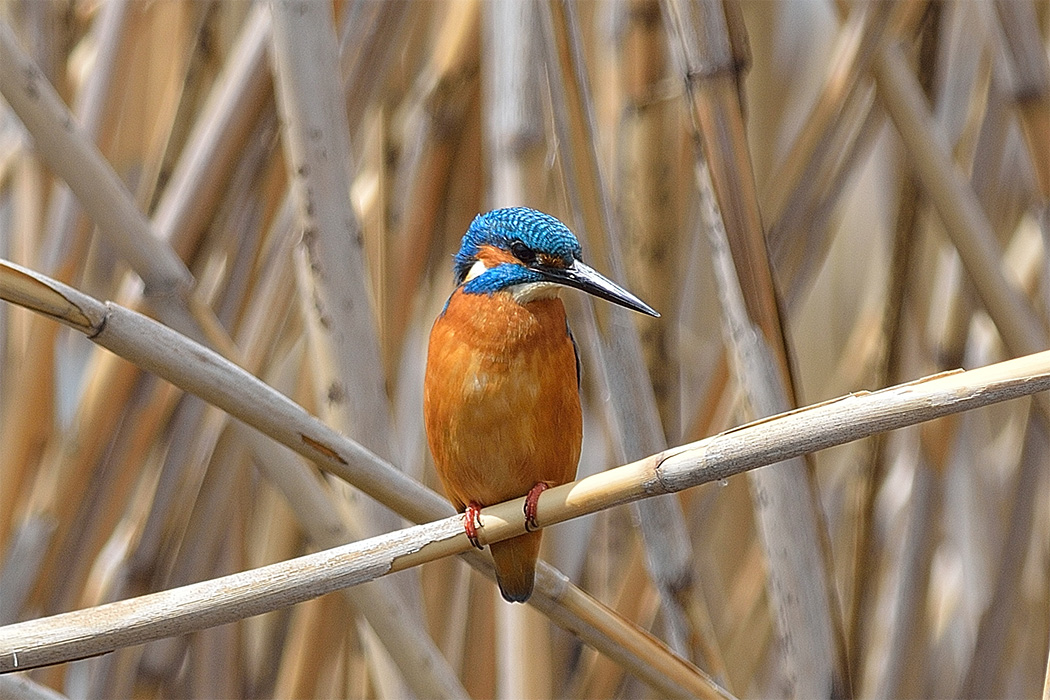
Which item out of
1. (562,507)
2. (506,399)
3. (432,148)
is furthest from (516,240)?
(432,148)

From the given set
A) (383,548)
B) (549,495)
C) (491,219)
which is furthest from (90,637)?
(491,219)

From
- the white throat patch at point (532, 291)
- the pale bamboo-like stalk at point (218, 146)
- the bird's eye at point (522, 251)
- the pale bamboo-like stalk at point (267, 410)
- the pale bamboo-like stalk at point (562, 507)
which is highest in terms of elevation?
the pale bamboo-like stalk at point (218, 146)

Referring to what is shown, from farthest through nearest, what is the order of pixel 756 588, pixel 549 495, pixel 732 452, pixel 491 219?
pixel 756 588 → pixel 491 219 → pixel 549 495 → pixel 732 452

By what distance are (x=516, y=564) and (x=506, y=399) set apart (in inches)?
4.7

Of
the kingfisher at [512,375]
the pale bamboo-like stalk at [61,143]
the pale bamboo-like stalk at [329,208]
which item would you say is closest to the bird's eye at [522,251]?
the kingfisher at [512,375]

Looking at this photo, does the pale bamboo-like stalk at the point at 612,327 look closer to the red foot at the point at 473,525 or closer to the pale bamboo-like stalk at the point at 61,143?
the red foot at the point at 473,525

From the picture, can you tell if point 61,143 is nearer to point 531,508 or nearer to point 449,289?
point 531,508

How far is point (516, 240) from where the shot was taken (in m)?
0.78

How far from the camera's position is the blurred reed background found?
835 mm

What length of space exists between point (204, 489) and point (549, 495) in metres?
0.61

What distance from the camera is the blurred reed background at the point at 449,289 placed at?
0.83m

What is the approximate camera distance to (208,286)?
4.00ft

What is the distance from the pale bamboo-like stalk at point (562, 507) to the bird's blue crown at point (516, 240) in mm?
191

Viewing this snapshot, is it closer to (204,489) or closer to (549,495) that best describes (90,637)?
(549,495)
